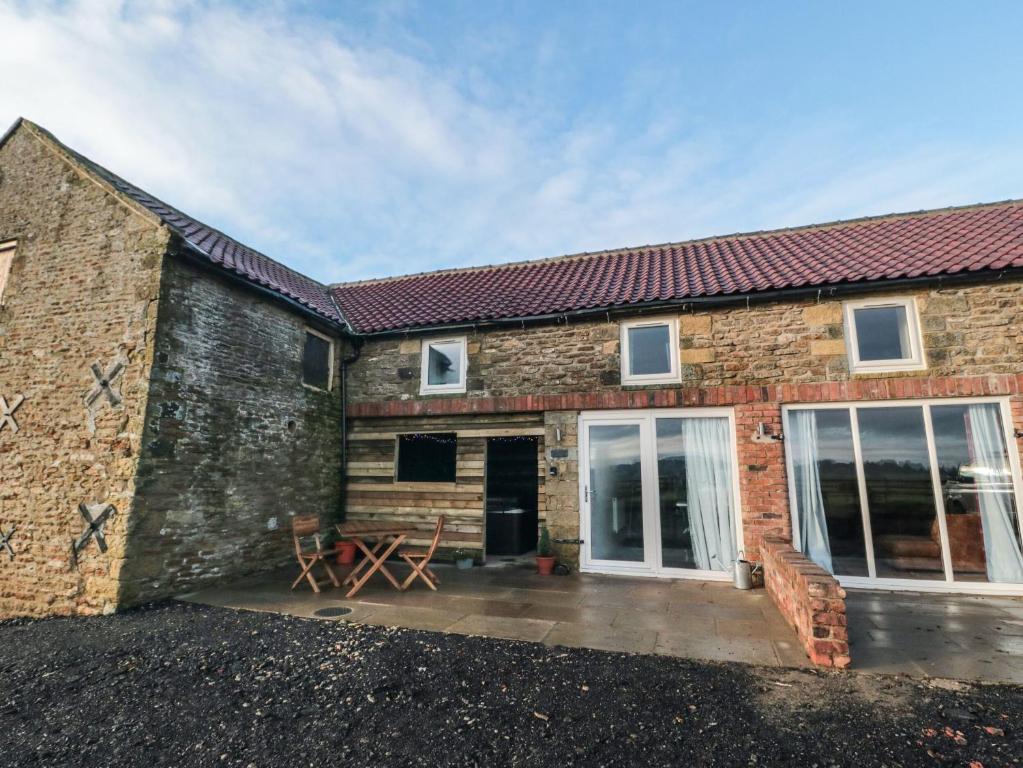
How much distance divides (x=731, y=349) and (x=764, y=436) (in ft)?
4.71

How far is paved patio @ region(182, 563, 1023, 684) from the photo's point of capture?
179 inches

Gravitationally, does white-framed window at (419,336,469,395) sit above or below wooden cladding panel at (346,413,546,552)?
above

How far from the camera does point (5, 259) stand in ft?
26.1

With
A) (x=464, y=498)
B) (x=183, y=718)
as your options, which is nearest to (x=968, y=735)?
(x=183, y=718)

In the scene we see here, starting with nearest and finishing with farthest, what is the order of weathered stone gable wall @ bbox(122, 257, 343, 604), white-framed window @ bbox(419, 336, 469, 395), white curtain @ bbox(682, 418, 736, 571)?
1. weathered stone gable wall @ bbox(122, 257, 343, 604)
2. white curtain @ bbox(682, 418, 736, 571)
3. white-framed window @ bbox(419, 336, 469, 395)

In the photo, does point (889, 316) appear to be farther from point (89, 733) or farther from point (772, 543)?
point (89, 733)

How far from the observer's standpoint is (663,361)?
8.23m

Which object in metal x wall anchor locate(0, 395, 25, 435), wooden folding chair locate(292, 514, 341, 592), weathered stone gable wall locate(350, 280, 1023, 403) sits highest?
weathered stone gable wall locate(350, 280, 1023, 403)

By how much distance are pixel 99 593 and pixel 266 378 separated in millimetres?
3562

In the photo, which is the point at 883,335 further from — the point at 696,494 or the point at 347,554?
the point at 347,554

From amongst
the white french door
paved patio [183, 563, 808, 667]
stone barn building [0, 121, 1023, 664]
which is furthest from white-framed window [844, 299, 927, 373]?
paved patio [183, 563, 808, 667]

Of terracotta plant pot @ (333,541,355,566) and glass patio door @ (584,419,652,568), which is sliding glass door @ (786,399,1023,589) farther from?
terracotta plant pot @ (333,541,355,566)

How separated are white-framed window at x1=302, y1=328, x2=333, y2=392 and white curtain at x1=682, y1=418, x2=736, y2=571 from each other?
6.64 meters

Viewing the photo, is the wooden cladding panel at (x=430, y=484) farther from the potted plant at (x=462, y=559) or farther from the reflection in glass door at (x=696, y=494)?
the reflection in glass door at (x=696, y=494)
